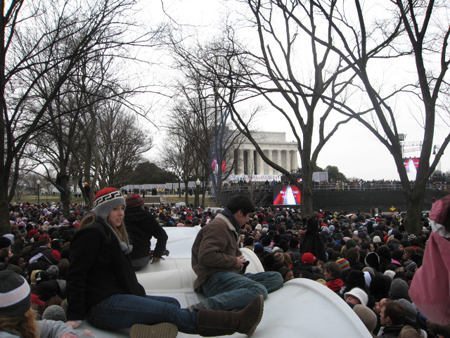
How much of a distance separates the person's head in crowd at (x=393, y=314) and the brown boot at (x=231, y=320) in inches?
51.2

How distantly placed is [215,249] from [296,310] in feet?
2.99

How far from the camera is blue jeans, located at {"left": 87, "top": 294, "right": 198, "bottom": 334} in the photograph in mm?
2814

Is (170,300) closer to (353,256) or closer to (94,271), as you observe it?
(94,271)

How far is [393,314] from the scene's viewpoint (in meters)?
3.34

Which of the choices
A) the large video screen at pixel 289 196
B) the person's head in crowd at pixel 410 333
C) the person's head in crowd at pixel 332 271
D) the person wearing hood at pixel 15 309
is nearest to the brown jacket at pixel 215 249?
the person's head in crowd at pixel 410 333

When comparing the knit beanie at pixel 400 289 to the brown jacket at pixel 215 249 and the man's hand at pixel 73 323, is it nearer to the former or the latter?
the brown jacket at pixel 215 249

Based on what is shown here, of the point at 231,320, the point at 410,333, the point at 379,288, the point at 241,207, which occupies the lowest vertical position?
the point at 379,288

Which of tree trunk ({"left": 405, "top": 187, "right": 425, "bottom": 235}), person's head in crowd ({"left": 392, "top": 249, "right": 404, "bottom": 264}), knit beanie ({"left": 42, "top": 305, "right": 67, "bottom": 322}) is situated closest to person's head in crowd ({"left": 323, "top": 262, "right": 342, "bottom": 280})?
person's head in crowd ({"left": 392, "top": 249, "right": 404, "bottom": 264})

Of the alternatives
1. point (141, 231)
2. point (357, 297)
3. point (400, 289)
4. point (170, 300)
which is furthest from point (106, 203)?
point (400, 289)

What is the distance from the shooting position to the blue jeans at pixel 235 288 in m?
3.12

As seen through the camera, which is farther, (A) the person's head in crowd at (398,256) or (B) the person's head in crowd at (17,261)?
(A) the person's head in crowd at (398,256)

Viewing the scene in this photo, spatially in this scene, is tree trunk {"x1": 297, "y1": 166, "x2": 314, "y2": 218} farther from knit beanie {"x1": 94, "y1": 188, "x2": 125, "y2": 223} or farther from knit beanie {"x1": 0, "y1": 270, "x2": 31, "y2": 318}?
knit beanie {"x1": 0, "y1": 270, "x2": 31, "y2": 318}

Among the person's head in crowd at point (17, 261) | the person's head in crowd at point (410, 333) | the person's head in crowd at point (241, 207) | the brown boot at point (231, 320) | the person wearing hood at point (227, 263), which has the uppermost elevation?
the person's head in crowd at point (241, 207)

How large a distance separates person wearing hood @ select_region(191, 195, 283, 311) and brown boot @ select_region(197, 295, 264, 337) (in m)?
0.38
